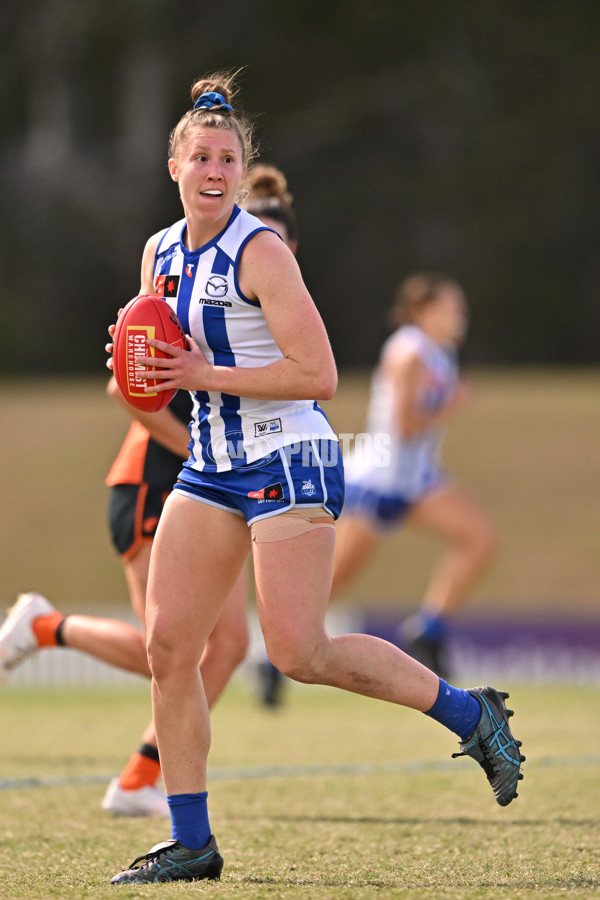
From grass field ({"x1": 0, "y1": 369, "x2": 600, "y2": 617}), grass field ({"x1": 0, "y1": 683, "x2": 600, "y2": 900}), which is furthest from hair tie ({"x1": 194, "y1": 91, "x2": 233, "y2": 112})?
grass field ({"x1": 0, "y1": 369, "x2": 600, "y2": 617})

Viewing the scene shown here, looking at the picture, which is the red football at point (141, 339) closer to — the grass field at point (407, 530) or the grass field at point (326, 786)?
the grass field at point (326, 786)

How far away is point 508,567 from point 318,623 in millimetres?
12319

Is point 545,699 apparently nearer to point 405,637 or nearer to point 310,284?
point 405,637

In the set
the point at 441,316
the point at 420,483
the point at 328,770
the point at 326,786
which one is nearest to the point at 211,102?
the point at 326,786

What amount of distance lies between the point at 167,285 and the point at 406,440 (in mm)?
4582

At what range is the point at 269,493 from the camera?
3.54 metres

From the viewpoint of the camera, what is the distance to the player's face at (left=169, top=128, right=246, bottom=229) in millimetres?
3549

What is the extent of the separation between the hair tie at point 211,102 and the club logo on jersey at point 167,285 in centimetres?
47

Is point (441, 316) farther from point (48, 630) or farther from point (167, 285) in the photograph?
point (167, 285)

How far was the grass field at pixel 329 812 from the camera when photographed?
11.4ft

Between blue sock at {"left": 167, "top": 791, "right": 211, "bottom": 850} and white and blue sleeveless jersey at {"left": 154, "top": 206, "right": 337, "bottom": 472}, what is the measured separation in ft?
2.86

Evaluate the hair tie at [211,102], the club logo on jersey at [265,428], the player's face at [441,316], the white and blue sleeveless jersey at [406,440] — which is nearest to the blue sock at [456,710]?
the club logo on jersey at [265,428]

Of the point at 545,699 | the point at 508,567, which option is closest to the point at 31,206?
the point at 508,567

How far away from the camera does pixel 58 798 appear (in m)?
4.93
